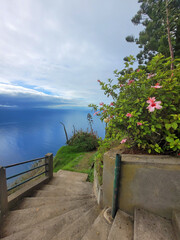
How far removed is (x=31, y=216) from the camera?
1.82 meters

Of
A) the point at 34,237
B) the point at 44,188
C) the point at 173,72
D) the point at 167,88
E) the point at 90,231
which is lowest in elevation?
the point at 44,188

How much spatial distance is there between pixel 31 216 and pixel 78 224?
94cm

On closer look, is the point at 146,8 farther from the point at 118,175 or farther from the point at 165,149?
the point at 118,175

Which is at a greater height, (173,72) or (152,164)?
(173,72)

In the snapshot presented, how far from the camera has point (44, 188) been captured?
9.50 ft

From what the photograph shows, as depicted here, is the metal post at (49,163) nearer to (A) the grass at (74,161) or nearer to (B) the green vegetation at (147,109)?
(A) the grass at (74,161)

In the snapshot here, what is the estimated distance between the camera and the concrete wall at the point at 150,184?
1.13 metres

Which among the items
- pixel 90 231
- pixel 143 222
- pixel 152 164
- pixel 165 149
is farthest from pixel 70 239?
pixel 165 149

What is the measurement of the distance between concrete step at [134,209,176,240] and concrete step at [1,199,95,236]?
1.03 metres

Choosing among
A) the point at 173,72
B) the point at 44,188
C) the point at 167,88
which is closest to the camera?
the point at 167,88

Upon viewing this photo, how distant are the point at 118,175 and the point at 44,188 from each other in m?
2.55

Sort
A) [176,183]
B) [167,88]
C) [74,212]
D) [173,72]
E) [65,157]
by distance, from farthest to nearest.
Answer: [65,157]
[74,212]
[173,72]
[167,88]
[176,183]

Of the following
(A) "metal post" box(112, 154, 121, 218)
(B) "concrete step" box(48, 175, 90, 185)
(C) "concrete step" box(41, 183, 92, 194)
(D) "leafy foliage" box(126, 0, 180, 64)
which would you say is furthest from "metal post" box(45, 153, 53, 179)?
(D) "leafy foliage" box(126, 0, 180, 64)

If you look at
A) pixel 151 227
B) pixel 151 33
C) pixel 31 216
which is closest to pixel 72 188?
pixel 31 216
